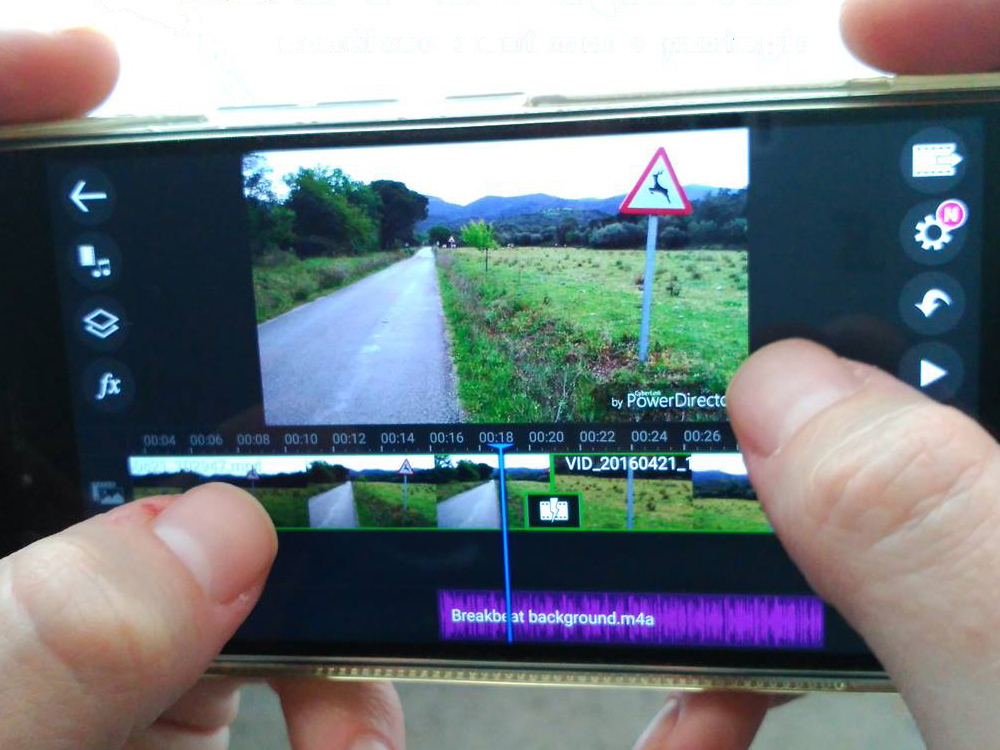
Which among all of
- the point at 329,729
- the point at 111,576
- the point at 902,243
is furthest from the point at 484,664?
the point at 902,243

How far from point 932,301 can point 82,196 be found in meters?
0.58

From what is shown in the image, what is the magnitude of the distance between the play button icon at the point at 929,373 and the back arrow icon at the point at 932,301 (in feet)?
0.10

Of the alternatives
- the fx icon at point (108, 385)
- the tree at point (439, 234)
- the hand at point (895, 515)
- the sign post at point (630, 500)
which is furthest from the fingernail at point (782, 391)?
the fx icon at point (108, 385)

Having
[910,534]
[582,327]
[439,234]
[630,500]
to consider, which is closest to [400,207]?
[439,234]

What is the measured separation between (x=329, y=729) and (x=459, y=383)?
0.31 m

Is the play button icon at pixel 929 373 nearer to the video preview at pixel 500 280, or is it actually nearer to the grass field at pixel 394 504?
the video preview at pixel 500 280

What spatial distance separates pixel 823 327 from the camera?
486mm

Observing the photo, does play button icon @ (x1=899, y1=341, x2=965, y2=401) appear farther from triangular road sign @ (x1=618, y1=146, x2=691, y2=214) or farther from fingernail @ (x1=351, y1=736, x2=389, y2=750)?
fingernail @ (x1=351, y1=736, x2=389, y2=750)

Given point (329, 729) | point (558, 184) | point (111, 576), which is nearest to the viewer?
point (111, 576)

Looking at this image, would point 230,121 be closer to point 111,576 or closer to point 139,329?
point 139,329

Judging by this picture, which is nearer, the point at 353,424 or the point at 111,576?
the point at 111,576

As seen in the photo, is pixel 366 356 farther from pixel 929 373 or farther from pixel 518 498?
pixel 929 373

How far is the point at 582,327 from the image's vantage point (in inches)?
20.2

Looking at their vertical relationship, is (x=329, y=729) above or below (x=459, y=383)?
below
